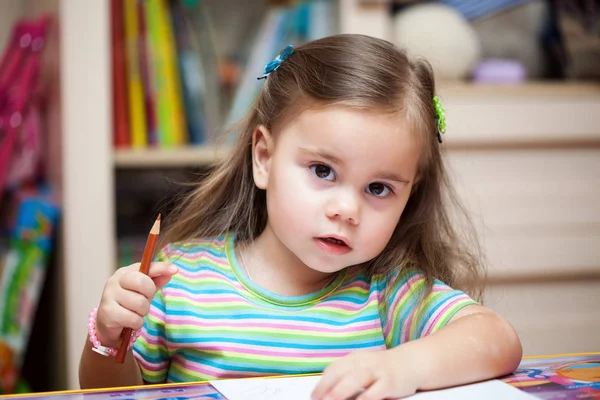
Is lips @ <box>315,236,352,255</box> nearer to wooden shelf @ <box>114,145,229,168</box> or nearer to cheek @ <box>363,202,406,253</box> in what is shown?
cheek @ <box>363,202,406,253</box>

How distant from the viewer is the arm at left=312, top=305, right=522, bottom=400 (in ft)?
1.97

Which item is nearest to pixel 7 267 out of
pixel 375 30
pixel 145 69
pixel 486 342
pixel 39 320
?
pixel 39 320

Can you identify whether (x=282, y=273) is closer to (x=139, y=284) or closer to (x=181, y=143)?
(x=139, y=284)

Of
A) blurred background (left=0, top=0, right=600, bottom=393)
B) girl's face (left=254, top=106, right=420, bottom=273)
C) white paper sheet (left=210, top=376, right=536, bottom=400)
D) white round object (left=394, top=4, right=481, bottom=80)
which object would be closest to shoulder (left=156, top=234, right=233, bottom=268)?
girl's face (left=254, top=106, right=420, bottom=273)

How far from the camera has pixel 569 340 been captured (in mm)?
1778

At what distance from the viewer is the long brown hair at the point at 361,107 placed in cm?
81

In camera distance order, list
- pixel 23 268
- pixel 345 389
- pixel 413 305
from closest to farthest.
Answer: pixel 345 389, pixel 413 305, pixel 23 268

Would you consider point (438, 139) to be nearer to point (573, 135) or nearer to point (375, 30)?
A: point (375, 30)

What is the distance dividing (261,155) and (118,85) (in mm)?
859

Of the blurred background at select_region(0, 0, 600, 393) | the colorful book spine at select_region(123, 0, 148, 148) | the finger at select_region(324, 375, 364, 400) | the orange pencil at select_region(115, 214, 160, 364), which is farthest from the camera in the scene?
the colorful book spine at select_region(123, 0, 148, 148)

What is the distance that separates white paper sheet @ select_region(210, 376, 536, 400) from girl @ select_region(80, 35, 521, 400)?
0.08 ft

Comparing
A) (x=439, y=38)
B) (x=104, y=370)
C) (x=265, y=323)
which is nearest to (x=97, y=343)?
(x=104, y=370)

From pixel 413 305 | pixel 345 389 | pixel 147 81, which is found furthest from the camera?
pixel 147 81

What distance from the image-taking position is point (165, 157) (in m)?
1.68
